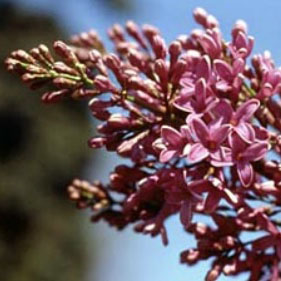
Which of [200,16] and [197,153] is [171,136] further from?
[200,16]

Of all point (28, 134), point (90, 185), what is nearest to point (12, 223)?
point (28, 134)

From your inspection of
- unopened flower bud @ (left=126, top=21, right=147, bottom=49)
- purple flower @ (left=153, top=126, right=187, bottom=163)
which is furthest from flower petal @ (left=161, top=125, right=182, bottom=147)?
unopened flower bud @ (left=126, top=21, right=147, bottom=49)

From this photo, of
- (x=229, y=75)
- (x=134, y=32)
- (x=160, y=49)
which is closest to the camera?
(x=229, y=75)

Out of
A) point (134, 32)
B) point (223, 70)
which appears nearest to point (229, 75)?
point (223, 70)

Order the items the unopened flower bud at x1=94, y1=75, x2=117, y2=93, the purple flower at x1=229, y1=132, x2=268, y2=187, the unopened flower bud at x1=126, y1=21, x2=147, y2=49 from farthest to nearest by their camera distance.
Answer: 1. the unopened flower bud at x1=126, y1=21, x2=147, y2=49
2. the unopened flower bud at x1=94, y1=75, x2=117, y2=93
3. the purple flower at x1=229, y1=132, x2=268, y2=187

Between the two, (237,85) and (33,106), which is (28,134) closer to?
(33,106)

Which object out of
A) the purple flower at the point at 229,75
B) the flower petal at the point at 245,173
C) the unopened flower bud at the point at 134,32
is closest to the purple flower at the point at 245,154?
the flower petal at the point at 245,173

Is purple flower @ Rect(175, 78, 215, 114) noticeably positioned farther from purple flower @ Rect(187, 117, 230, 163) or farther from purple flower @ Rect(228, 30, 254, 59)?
purple flower @ Rect(228, 30, 254, 59)

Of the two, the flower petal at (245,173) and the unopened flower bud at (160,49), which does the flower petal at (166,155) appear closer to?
the flower petal at (245,173)
